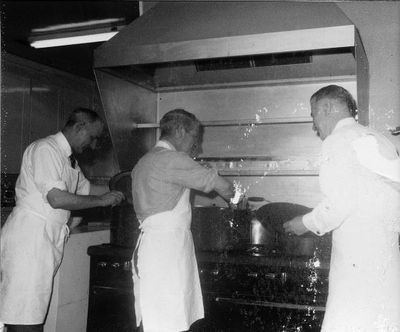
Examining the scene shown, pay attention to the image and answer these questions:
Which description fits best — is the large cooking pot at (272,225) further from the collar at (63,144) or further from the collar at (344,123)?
the collar at (63,144)

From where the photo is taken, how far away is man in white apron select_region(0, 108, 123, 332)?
189 cm

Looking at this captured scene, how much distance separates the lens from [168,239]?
6.07 feet

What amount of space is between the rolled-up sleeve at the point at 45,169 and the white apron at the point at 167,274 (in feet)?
1.46

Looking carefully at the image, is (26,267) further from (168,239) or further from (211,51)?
(211,51)

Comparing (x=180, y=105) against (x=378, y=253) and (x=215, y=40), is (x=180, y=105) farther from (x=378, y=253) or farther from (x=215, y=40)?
(x=378, y=253)

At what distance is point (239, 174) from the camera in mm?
2553

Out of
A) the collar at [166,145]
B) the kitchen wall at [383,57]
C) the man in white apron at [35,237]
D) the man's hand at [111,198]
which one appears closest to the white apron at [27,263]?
the man in white apron at [35,237]

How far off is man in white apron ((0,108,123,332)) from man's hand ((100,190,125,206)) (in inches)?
2.2

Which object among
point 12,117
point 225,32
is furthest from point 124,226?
point 12,117

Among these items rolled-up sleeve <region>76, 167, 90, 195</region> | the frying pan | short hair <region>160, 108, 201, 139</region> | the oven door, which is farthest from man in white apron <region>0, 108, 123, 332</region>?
the frying pan

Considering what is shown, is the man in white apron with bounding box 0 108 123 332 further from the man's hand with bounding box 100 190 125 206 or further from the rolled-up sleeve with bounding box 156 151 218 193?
the rolled-up sleeve with bounding box 156 151 218 193

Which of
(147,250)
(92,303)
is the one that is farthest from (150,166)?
(92,303)

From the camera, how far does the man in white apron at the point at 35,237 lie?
6.21 feet

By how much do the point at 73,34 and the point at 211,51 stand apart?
1391 mm
